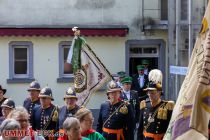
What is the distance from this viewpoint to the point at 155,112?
27.6ft

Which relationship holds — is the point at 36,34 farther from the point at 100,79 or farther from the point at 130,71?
the point at 100,79

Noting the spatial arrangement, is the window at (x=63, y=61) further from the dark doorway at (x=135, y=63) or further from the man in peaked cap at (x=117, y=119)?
the man in peaked cap at (x=117, y=119)

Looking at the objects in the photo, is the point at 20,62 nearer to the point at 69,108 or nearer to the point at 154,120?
the point at 69,108

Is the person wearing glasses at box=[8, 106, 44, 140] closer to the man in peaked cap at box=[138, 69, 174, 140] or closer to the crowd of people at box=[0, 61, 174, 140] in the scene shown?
the crowd of people at box=[0, 61, 174, 140]

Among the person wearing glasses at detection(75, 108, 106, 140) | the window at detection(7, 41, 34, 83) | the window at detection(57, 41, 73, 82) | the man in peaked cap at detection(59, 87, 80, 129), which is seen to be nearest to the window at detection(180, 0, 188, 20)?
the window at detection(57, 41, 73, 82)

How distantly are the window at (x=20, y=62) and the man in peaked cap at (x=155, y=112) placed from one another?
11359 millimetres

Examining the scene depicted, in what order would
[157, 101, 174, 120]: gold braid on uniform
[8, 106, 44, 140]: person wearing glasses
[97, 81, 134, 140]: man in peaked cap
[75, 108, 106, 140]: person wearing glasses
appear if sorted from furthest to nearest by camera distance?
1. [97, 81, 134, 140]: man in peaked cap
2. [157, 101, 174, 120]: gold braid on uniform
3. [75, 108, 106, 140]: person wearing glasses
4. [8, 106, 44, 140]: person wearing glasses

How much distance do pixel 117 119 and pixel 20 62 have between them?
432 inches

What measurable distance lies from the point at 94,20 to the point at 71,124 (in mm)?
14085

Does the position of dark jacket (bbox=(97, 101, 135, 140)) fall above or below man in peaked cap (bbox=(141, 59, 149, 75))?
below

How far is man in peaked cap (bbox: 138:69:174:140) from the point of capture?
836cm

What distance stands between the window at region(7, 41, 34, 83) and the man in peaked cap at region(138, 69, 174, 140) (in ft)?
37.3

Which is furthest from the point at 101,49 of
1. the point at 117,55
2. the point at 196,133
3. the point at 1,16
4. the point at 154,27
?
the point at 196,133

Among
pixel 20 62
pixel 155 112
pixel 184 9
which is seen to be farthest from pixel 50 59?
pixel 155 112
